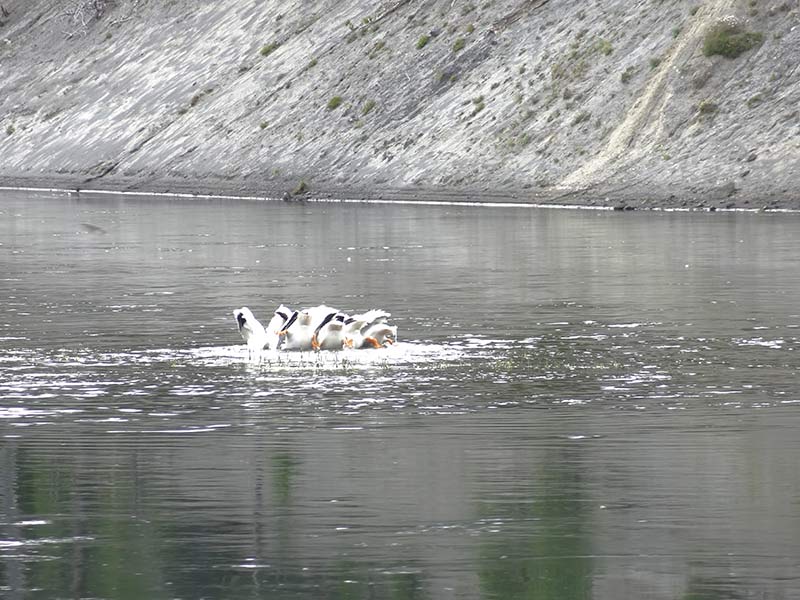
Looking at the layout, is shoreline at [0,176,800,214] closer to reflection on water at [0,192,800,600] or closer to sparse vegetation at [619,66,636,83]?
sparse vegetation at [619,66,636,83]

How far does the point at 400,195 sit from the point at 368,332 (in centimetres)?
4545

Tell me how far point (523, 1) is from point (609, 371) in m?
57.3

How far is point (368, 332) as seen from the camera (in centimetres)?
1981

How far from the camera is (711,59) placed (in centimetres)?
6266

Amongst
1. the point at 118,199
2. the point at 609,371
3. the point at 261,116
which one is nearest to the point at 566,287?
the point at 609,371

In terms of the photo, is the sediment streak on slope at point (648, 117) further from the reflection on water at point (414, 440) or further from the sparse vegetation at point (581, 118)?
the reflection on water at point (414, 440)

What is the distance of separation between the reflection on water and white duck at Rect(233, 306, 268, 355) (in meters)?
0.20

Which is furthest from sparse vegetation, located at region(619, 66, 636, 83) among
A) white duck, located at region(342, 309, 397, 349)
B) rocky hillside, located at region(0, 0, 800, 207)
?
white duck, located at region(342, 309, 397, 349)

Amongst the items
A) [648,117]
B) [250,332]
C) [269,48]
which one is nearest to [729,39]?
[648,117]

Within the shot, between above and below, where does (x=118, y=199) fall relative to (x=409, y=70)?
below

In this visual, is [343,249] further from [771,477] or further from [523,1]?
[523,1]

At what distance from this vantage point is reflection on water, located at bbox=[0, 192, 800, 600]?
381 inches

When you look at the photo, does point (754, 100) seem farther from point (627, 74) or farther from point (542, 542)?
point (542, 542)

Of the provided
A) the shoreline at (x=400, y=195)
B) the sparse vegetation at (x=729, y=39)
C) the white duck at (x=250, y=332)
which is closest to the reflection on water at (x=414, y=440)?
the white duck at (x=250, y=332)
